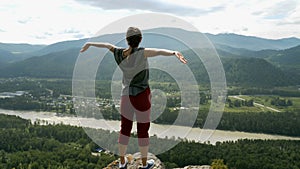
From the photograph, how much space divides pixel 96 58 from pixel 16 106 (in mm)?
43339

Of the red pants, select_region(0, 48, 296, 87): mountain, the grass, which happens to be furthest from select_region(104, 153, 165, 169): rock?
select_region(0, 48, 296, 87): mountain

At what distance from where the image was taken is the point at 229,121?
32.3 meters

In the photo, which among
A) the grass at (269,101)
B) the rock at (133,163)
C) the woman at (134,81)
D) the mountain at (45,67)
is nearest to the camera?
the woman at (134,81)

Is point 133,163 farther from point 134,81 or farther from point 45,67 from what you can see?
point 45,67

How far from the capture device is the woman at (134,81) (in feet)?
10.0

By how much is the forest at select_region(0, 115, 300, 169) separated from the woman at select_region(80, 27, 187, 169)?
12.9m

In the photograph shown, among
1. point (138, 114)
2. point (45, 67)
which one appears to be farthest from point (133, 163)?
point (45, 67)

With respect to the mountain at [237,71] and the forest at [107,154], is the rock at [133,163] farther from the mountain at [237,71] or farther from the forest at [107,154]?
the mountain at [237,71]

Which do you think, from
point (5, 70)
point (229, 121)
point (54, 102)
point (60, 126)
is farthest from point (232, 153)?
point (5, 70)

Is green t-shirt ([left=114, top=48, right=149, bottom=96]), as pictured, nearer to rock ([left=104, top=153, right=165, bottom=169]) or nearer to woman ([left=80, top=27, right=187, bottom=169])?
woman ([left=80, top=27, right=187, bottom=169])

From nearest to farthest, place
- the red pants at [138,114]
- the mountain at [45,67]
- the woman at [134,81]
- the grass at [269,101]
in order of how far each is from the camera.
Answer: the woman at [134,81], the red pants at [138,114], the grass at [269,101], the mountain at [45,67]

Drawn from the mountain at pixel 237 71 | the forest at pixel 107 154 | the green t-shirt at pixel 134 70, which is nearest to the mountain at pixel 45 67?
the mountain at pixel 237 71

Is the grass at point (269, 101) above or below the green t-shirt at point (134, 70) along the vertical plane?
below

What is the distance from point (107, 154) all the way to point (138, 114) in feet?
60.4
